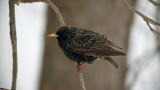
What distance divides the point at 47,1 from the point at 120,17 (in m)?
4.93

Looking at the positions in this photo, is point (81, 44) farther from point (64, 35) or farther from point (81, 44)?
point (64, 35)

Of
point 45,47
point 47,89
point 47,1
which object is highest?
point 47,1

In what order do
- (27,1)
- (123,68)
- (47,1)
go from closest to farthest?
(47,1) < (27,1) < (123,68)

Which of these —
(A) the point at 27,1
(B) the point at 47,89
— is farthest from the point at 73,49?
(B) the point at 47,89

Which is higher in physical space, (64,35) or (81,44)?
(64,35)

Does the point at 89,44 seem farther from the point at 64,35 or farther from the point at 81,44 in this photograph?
the point at 64,35

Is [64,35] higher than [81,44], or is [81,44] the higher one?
[64,35]

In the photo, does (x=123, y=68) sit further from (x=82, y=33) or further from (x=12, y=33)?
(x=12, y=33)

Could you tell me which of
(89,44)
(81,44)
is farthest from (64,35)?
(89,44)

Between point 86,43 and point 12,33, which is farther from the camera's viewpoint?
point 86,43

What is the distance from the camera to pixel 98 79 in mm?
8500

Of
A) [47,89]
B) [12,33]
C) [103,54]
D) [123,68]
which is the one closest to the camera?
[12,33]

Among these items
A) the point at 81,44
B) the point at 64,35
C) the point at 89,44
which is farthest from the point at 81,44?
the point at 64,35

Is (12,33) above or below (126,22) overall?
above
